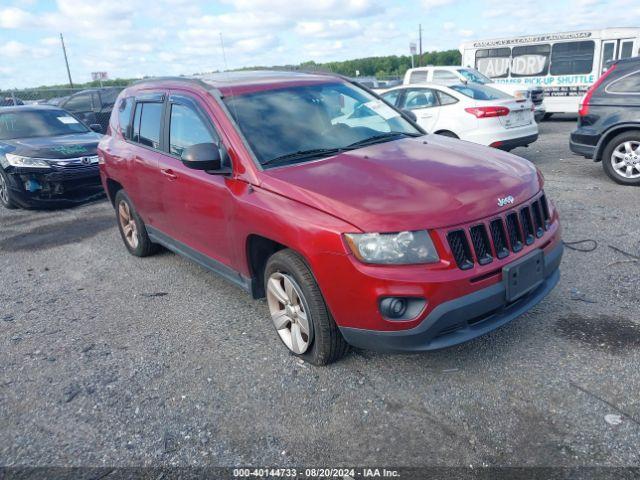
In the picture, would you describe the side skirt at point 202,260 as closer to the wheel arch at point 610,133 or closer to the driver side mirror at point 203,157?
the driver side mirror at point 203,157

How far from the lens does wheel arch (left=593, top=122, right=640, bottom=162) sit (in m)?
7.11

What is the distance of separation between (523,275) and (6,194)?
8506 millimetres

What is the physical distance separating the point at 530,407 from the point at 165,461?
2000 mm

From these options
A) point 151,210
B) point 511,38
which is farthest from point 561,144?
point 151,210

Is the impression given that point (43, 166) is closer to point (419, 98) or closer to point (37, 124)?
point (37, 124)

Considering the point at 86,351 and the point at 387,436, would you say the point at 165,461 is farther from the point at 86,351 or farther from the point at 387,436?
the point at 86,351

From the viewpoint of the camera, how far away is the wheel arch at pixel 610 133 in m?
7.11

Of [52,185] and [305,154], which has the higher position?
[305,154]

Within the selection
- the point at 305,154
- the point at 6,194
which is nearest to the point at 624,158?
the point at 305,154

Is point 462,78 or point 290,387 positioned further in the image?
point 462,78

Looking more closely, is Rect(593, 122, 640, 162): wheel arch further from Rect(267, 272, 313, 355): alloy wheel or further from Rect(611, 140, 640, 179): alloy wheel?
Rect(267, 272, 313, 355): alloy wheel

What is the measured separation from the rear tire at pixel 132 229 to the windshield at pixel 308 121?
7.47 ft

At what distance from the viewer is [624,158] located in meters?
7.28

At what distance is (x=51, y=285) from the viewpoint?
519cm
